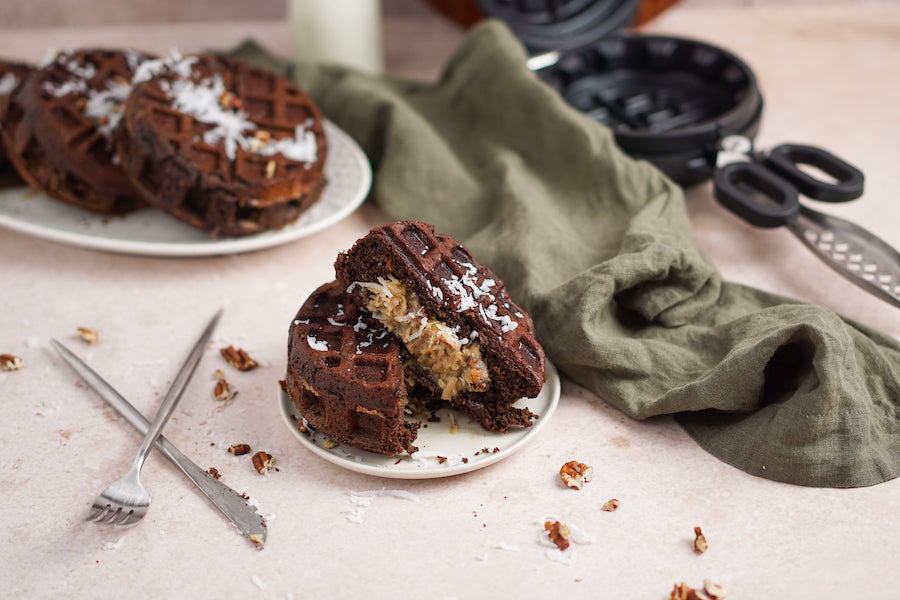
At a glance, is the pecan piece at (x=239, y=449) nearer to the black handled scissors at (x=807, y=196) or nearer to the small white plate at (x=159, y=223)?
the small white plate at (x=159, y=223)

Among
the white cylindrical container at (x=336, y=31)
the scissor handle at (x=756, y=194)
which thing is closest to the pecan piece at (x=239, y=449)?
the scissor handle at (x=756, y=194)

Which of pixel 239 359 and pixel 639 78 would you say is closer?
pixel 239 359

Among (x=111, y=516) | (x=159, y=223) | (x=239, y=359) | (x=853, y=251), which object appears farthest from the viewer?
(x=159, y=223)

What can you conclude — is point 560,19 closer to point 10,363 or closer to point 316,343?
point 316,343

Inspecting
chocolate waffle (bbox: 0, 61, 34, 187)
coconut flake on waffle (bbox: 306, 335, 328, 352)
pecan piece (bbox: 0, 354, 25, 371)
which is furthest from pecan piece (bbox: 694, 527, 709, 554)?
chocolate waffle (bbox: 0, 61, 34, 187)

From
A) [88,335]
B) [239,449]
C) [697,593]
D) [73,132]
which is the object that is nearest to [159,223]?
[73,132]

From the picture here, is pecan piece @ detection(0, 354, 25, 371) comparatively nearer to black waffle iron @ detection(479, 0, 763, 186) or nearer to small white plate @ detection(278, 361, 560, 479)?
small white plate @ detection(278, 361, 560, 479)
